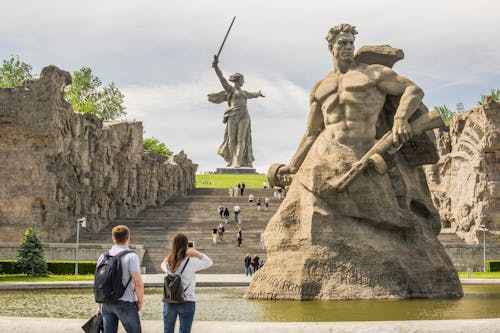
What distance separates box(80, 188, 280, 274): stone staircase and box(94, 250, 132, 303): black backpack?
23078mm

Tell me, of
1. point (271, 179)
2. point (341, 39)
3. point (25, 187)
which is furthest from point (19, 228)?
point (341, 39)

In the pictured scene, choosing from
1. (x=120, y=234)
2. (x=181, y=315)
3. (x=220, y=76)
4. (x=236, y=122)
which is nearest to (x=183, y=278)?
(x=181, y=315)

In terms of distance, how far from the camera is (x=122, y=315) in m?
6.46

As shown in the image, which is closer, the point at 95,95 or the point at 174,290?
the point at 174,290

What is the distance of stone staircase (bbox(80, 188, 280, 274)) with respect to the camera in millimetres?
31239

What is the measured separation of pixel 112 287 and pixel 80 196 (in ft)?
102

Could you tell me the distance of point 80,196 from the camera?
1448 inches

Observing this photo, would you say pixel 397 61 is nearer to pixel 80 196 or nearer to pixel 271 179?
pixel 271 179

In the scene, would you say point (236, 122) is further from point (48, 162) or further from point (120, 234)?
point (120, 234)

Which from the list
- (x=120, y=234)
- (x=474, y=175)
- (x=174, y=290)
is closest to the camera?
(x=120, y=234)

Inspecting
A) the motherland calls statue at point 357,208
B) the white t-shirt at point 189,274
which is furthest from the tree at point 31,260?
the white t-shirt at point 189,274

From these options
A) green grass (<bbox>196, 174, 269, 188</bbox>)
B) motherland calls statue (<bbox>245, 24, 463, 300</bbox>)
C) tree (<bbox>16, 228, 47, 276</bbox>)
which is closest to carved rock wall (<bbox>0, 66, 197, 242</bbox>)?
tree (<bbox>16, 228, 47, 276</bbox>)

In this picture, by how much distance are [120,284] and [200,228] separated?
3165cm

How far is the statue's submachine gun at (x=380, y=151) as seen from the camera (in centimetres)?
1233
